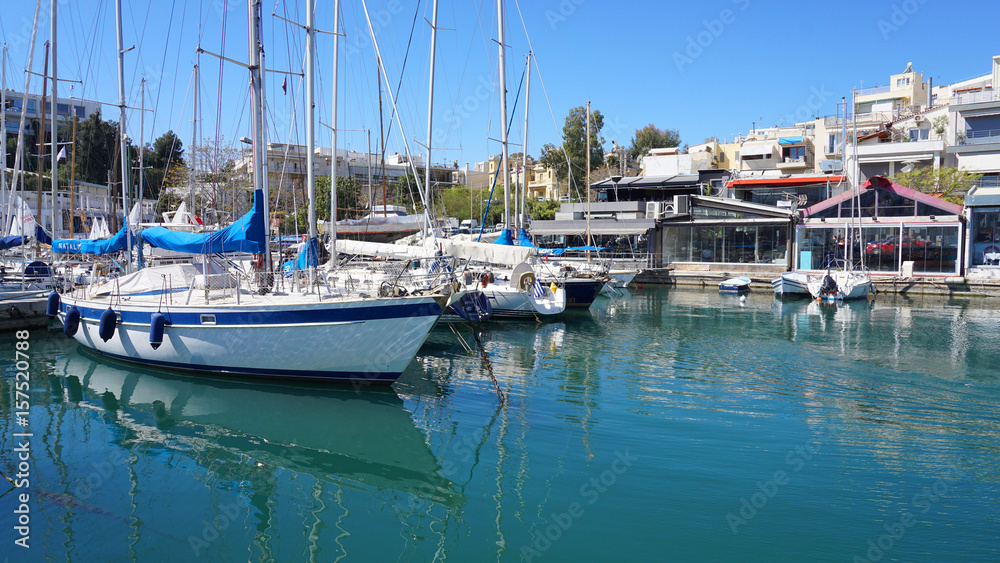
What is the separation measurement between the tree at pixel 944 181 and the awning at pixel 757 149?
18.3 meters

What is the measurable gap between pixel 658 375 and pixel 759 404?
2999mm

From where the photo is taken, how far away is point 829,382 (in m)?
15.1

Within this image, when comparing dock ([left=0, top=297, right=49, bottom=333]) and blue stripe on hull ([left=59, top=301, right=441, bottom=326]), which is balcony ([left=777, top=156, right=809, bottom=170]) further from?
dock ([left=0, top=297, right=49, bottom=333])

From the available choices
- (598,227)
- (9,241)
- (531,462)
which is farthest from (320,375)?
(598,227)

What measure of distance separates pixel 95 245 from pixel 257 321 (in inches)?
401

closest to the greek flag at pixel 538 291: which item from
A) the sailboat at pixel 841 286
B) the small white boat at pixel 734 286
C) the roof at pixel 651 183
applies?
the sailboat at pixel 841 286

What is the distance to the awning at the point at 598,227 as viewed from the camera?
41.9 meters

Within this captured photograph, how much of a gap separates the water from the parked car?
1953 centimetres

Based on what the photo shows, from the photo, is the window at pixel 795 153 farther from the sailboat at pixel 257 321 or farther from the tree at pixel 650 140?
the sailboat at pixel 257 321

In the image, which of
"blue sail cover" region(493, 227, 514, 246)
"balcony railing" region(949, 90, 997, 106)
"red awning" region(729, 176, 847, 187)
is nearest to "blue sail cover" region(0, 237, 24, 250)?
"blue sail cover" region(493, 227, 514, 246)

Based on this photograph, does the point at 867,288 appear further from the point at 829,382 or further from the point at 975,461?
the point at 975,461

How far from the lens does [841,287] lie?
31.0 m

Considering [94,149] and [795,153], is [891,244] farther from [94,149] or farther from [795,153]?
[94,149]

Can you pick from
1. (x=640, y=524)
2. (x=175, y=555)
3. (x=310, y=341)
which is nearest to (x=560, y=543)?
(x=640, y=524)
